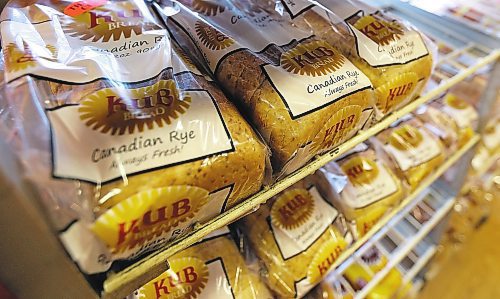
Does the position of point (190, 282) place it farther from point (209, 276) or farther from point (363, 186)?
point (363, 186)

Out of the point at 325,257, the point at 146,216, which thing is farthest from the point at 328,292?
the point at 146,216

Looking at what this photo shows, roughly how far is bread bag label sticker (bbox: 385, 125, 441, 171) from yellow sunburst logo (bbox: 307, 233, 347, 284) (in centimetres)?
29

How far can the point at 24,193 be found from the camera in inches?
13.6

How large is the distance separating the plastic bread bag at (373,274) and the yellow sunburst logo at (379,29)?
2.11 feet

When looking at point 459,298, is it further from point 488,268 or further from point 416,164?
point 416,164

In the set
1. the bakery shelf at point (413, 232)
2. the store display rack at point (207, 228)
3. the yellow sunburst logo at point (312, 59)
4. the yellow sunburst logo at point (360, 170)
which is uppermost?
the yellow sunburst logo at point (312, 59)

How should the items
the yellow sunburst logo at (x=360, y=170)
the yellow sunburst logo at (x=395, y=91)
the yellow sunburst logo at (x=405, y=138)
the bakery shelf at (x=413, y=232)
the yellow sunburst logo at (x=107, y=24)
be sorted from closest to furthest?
the yellow sunburst logo at (x=107, y=24) < the yellow sunburst logo at (x=395, y=91) < the yellow sunburst logo at (x=360, y=170) < the yellow sunburst logo at (x=405, y=138) < the bakery shelf at (x=413, y=232)

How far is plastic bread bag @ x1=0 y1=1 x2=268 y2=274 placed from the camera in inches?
17.9

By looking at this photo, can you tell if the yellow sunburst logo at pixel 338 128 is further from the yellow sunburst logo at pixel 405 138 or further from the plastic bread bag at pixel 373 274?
the plastic bread bag at pixel 373 274

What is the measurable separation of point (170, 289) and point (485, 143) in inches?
50.2

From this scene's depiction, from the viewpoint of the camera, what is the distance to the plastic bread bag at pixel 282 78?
611mm

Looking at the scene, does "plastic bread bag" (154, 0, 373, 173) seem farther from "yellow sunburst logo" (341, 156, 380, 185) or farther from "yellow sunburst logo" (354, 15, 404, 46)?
"yellow sunburst logo" (341, 156, 380, 185)

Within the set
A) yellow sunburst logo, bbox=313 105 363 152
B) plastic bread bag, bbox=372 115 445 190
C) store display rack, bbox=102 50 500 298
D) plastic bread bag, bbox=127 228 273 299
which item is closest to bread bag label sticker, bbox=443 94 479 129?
plastic bread bag, bbox=372 115 445 190

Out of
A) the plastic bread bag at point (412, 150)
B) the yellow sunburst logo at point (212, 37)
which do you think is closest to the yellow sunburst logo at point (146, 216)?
the yellow sunburst logo at point (212, 37)
